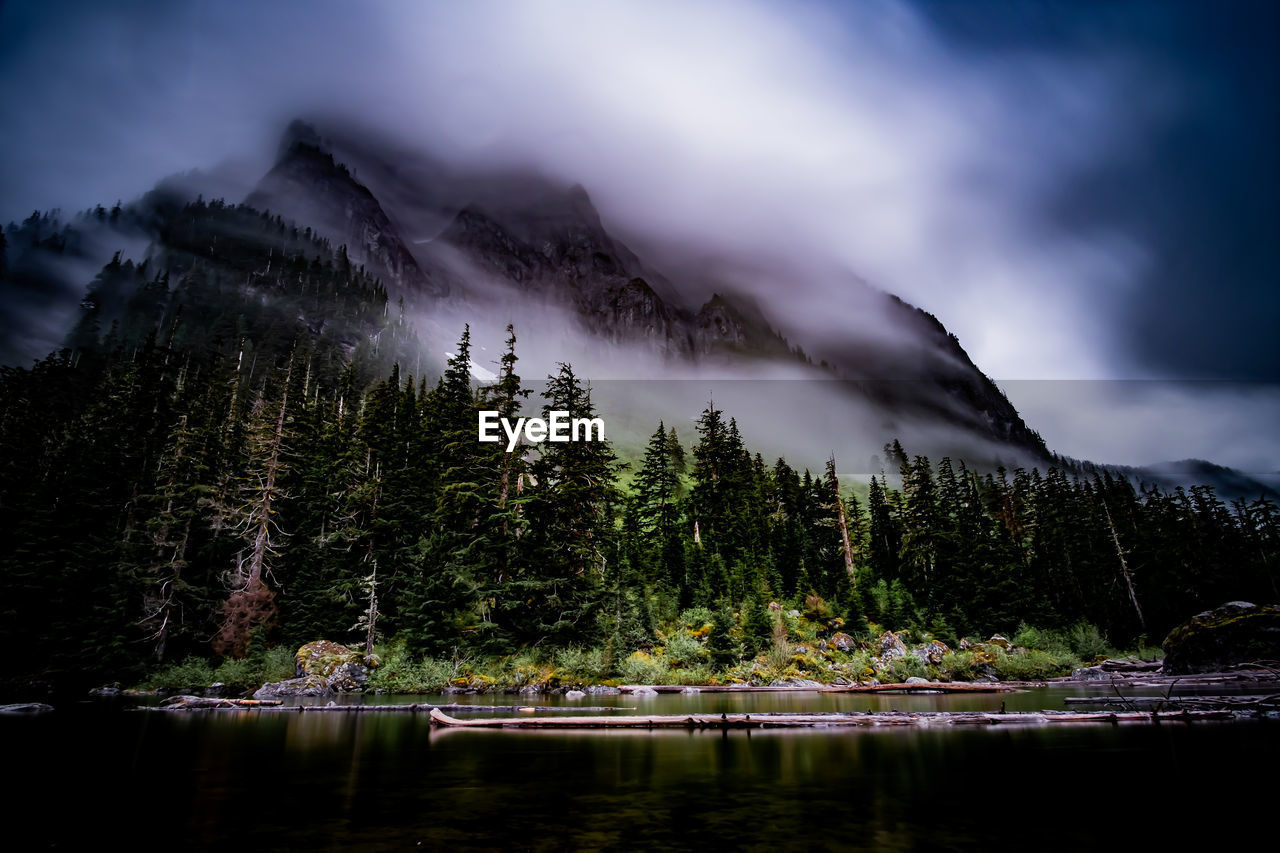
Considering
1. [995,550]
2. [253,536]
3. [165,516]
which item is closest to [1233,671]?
[995,550]

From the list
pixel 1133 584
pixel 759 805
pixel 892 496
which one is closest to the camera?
pixel 759 805

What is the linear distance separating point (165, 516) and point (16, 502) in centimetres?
1218

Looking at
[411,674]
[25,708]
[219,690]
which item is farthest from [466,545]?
[25,708]

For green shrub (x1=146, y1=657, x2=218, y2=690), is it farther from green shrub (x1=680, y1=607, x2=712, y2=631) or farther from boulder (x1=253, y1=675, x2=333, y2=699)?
green shrub (x1=680, y1=607, x2=712, y2=631)

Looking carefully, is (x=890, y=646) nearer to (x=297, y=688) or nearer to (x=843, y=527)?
(x=843, y=527)

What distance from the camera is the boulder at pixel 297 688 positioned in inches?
1500

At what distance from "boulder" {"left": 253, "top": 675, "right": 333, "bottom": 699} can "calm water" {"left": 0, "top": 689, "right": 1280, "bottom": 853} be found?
18.4 meters

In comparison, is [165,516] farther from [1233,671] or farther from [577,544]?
[1233,671]

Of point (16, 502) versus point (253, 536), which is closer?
point (16, 502)

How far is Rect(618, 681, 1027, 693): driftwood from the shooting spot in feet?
124

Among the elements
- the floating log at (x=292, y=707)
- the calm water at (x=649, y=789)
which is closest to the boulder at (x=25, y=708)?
the floating log at (x=292, y=707)

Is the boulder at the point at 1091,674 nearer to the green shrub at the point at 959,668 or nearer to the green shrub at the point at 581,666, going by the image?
the green shrub at the point at 959,668

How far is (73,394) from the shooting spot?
278ft

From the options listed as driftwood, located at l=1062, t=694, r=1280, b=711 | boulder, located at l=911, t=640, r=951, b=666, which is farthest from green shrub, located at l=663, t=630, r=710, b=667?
driftwood, located at l=1062, t=694, r=1280, b=711
